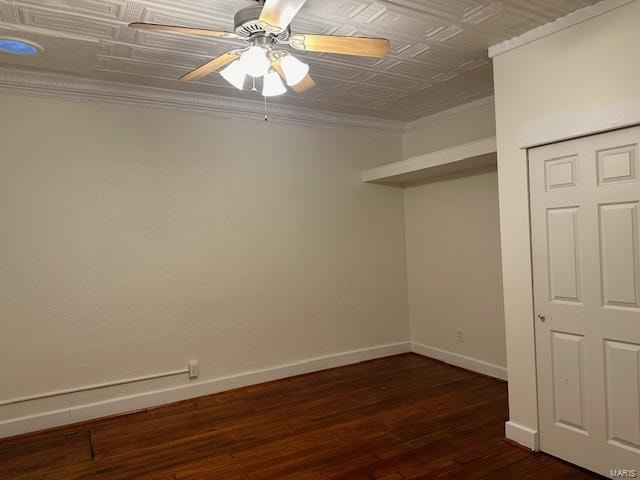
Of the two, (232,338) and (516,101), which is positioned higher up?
(516,101)

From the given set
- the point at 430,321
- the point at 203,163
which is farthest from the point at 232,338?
the point at 430,321

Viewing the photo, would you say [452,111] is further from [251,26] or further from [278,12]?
[278,12]

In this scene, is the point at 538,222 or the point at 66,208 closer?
the point at 538,222

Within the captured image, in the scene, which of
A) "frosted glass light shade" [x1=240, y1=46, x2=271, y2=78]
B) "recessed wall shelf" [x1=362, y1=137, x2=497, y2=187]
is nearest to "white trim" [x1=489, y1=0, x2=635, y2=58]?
"recessed wall shelf" [x1=362, y1=137, x2=497, y2=187]

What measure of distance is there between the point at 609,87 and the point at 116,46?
298 cm

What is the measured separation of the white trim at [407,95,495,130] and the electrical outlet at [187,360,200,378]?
3.45 meters

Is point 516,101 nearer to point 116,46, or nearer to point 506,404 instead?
point 506,404

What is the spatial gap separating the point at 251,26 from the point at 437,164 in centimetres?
225

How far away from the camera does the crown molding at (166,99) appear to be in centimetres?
323

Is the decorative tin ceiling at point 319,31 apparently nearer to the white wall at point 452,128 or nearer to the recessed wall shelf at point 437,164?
the white wall at point 452,128

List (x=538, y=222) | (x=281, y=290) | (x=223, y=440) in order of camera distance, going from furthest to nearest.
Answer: (x=281, y=290), (x=223, y=440), (x=538, y=222)

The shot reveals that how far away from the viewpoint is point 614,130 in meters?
2.35

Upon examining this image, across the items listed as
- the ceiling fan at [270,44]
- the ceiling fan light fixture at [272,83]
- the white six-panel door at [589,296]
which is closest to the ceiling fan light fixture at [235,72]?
the ceiling fan at [270,44]

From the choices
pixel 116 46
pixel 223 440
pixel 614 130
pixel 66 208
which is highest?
pixel 116 46
